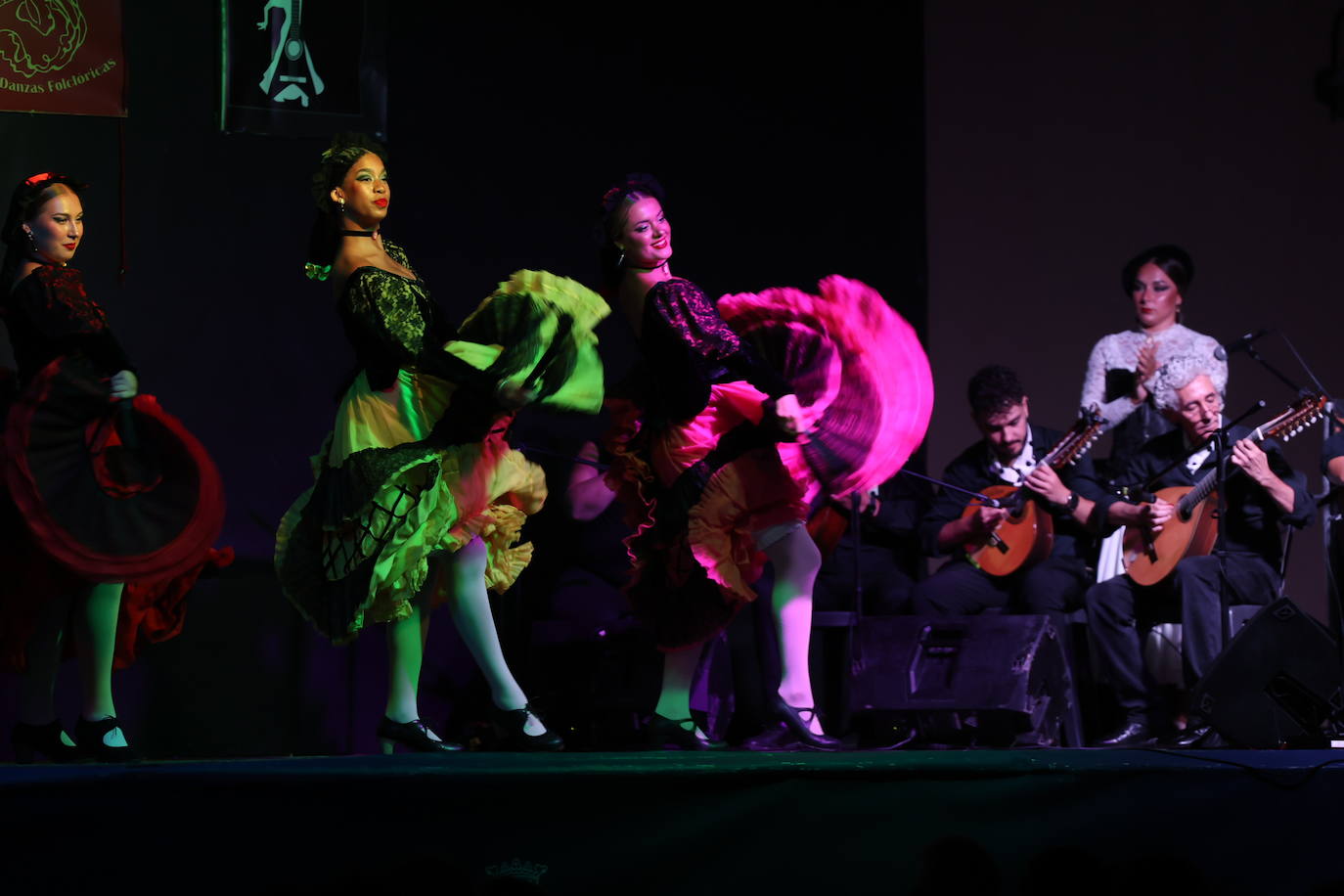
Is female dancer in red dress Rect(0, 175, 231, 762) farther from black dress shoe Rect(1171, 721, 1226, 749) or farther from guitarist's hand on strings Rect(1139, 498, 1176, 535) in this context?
guitarist's hand on strings Rect(1139, 498, 1176, 535)

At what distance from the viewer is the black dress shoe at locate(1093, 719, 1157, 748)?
225 inches

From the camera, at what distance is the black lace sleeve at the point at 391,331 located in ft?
14.8

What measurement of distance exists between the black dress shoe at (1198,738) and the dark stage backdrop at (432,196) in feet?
8.77

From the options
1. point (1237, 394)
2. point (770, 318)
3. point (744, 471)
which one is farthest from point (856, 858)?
point (1237, 394)

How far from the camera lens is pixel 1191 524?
6047 mm

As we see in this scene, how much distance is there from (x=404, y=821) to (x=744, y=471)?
1840 mm

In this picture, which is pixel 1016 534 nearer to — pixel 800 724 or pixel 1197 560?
pixel 1197 560

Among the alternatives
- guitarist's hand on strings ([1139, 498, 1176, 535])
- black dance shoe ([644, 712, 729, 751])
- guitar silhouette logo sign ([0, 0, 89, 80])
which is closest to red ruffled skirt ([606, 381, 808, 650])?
black dance shoe ([644, 712, 729, 751])

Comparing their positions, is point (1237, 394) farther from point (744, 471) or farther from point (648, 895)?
point (648, 895)

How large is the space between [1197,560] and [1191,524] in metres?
0.29

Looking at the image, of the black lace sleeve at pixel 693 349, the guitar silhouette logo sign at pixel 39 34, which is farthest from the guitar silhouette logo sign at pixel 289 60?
the black lace sleeve at pixel 693 349

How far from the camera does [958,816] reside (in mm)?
3350

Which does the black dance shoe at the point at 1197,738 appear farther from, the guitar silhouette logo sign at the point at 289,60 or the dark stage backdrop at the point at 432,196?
the guitar silhouette logo sign at the point at 289,60

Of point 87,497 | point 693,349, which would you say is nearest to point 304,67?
point 87,497
